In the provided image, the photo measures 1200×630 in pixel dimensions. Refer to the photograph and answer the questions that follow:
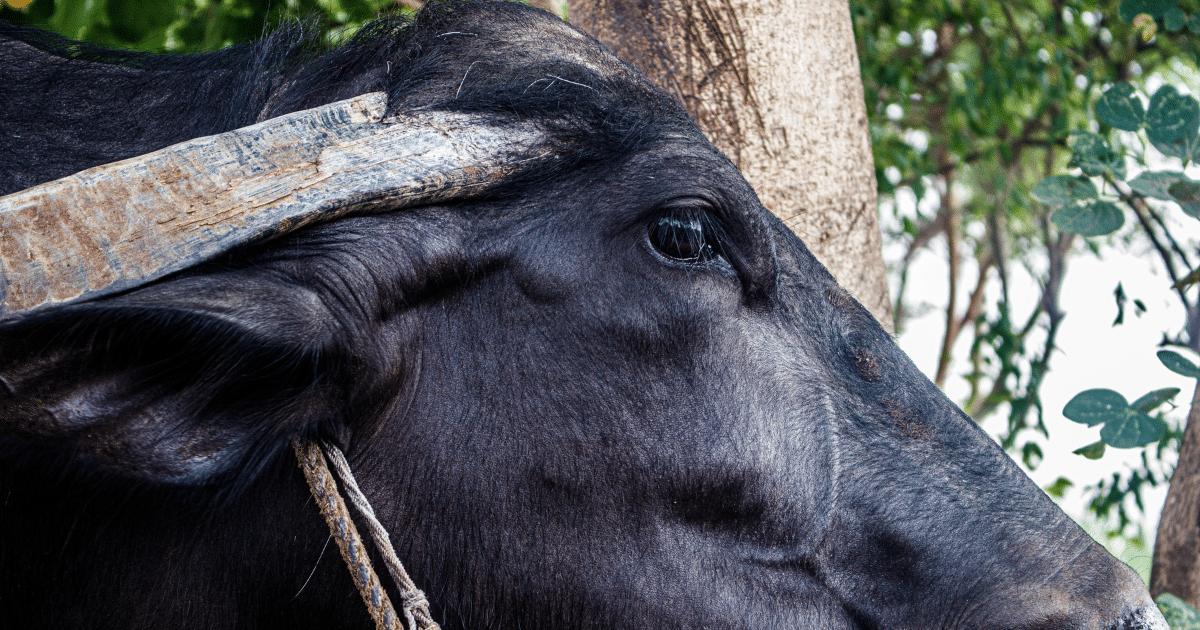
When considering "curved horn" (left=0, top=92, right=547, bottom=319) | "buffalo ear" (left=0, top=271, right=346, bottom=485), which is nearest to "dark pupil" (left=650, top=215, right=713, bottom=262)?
"curved horn" (left=0, top=92, right=547, bottom=319)

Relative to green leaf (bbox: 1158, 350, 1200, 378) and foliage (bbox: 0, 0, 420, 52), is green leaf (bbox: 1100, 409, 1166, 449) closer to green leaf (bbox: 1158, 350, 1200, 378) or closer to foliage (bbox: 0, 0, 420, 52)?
Result: green leaf (bbox: 1158, 350, 1200, 378)

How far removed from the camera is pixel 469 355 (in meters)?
1.60

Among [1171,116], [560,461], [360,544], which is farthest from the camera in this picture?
[1171,116]

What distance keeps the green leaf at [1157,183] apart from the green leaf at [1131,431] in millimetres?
591

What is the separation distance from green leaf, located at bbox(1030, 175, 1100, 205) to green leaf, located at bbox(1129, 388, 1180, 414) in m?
0.59

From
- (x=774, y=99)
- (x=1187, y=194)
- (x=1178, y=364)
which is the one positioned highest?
(x=774, y=99)

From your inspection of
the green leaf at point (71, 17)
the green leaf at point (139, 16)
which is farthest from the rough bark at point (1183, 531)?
the green leaf at point (71, 17)

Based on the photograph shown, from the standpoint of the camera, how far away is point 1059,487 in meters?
5.99

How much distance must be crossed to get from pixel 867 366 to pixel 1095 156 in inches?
55.0

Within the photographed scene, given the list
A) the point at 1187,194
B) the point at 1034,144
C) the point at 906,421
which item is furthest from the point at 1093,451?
the point at 1034,144

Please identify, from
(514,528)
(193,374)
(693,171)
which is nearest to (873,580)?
(514,528)

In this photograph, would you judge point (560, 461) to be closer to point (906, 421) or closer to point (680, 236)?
point (680, 236)

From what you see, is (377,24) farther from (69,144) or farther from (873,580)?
(873,580)

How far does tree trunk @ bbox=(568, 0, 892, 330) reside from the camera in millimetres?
2502
